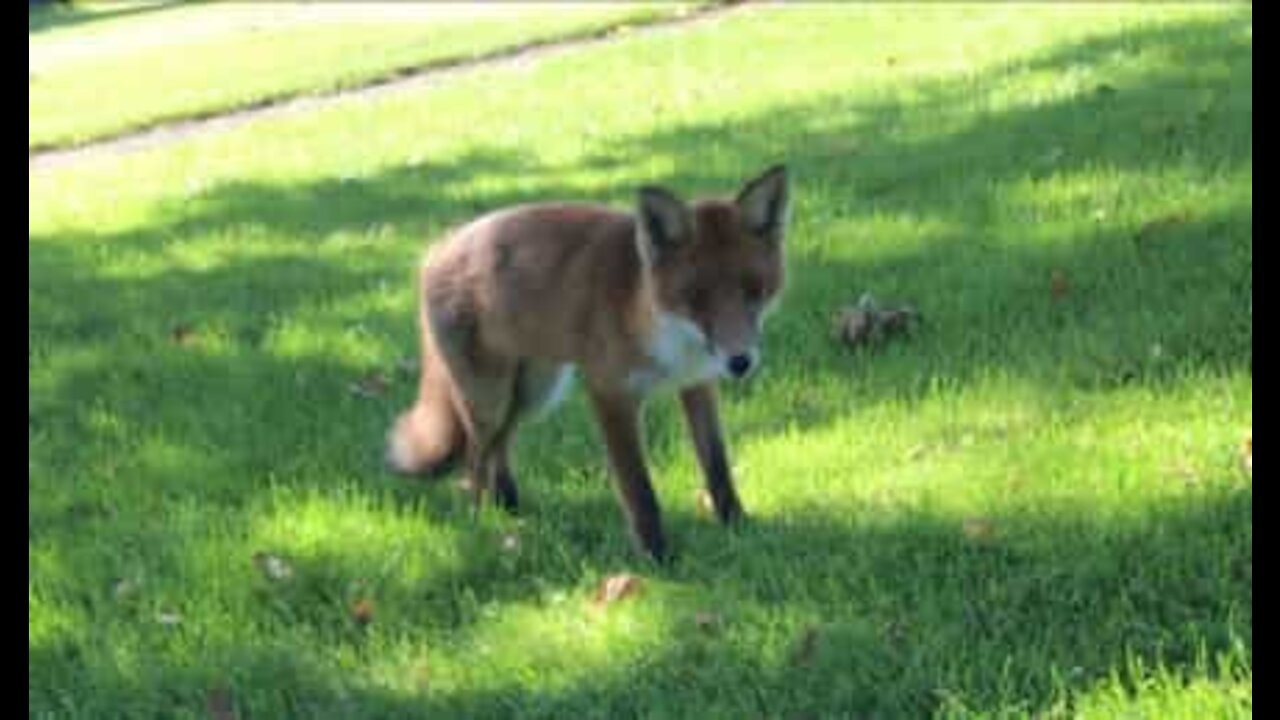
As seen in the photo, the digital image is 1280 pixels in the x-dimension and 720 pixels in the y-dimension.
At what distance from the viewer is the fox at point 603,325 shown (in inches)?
190

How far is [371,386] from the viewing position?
694 cm

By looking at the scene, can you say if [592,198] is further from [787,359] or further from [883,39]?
[883,39]

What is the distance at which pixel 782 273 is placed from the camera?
5004 millimetres

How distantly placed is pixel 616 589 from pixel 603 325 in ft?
3.18

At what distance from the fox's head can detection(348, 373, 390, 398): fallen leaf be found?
225cm

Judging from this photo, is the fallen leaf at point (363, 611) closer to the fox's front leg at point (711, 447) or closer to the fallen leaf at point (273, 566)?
the fallen leaf at point (273, 566)

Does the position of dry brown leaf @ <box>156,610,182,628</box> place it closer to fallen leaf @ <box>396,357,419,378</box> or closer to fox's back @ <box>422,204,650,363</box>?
fox's back @ <box>422,204,650,363</box>

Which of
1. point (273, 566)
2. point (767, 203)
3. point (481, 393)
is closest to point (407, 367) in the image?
point (481, 393)

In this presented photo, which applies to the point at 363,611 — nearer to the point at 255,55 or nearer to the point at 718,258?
the point at 718,258

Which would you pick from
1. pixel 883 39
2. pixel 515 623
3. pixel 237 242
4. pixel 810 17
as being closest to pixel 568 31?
pixel 810 17

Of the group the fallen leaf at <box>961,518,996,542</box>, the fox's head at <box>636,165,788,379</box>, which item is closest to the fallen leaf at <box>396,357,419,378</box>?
the fox's head at <box>636,165,788,379</box>

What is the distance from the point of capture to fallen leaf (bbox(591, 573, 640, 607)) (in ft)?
15.2

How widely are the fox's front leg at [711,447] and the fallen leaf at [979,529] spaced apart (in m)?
0.82

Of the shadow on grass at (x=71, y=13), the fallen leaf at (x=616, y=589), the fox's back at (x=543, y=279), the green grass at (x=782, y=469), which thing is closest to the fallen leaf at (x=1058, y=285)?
the green grass at (x=782, y=469)
